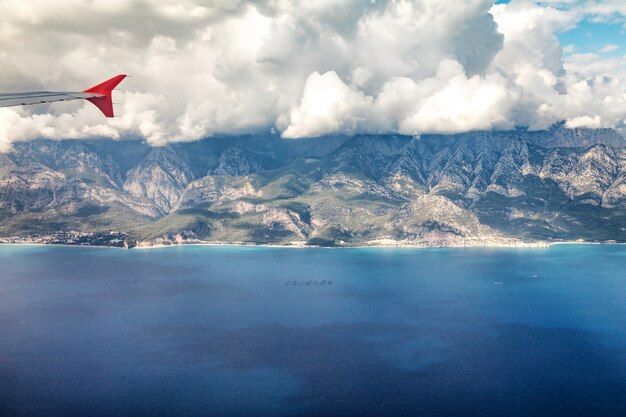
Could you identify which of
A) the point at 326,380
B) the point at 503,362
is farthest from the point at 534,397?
the point at 326,380

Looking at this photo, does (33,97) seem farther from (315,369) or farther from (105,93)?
(315,369)

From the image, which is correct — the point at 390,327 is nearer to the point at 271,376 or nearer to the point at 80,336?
the point at 271,376

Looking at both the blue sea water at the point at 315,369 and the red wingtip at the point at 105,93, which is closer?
the red wingtip at the point at 105,93

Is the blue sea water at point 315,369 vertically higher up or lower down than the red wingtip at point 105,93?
lower down

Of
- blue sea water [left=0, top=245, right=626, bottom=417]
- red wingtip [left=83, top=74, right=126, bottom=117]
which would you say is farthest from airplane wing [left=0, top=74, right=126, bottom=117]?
blue sea water [left=0, top=245, right=626, bottom=417]

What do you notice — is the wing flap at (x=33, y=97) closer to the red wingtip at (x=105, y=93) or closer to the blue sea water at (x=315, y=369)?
the red wingtip at (x=105, y=93)

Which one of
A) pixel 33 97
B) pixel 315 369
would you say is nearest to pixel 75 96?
pixel 33 97

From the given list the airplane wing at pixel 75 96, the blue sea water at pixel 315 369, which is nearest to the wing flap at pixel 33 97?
the airplane wing at pixel 75 96

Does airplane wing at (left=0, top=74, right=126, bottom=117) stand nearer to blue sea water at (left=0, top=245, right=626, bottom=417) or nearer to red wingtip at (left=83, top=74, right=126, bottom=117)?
red wingtip at (left=83, top=74, right=126, bottom=117)
